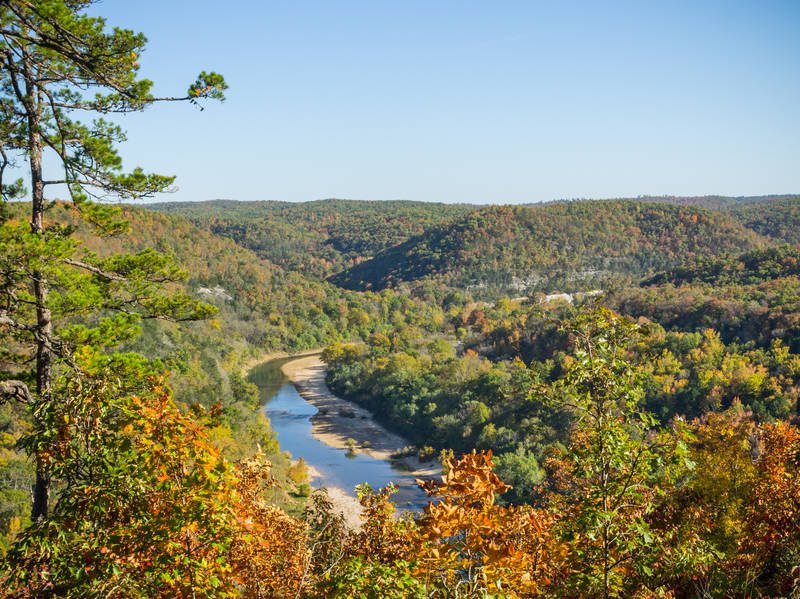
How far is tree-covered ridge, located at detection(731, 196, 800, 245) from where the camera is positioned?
110m

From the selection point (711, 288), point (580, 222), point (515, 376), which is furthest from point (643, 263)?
point (515, 376)

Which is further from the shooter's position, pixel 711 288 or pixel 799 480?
pixel 711 288

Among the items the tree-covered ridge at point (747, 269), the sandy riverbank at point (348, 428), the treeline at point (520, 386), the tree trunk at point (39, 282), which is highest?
the tree trunk at point (39, 282)

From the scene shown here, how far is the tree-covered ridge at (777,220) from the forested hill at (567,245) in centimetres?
465

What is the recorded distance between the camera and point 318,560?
6605 millimetres

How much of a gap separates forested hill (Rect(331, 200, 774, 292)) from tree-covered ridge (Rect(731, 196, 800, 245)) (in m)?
4.65

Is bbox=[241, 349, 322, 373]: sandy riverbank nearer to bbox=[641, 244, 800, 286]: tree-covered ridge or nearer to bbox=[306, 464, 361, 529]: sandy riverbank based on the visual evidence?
bbox=[306, 464, 361, 529]: sandy riverbank

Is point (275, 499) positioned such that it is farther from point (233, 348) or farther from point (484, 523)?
point (233, 348)

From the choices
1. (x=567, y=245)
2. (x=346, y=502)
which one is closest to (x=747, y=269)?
(x=346, y=502)

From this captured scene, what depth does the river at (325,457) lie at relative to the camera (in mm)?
34344

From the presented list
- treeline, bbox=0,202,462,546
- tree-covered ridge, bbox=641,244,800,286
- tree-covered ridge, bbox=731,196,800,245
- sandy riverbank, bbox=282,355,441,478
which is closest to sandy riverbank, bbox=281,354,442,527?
sandy riverbank, bbox=282,355,441,478

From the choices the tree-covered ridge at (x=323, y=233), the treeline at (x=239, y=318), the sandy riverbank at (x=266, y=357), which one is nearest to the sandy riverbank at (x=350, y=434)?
the treeline at (x=239, y=318)

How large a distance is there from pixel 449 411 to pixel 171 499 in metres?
40.5

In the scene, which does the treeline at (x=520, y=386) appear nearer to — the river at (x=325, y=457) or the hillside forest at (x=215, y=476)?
the river at (x=325, y=457)
